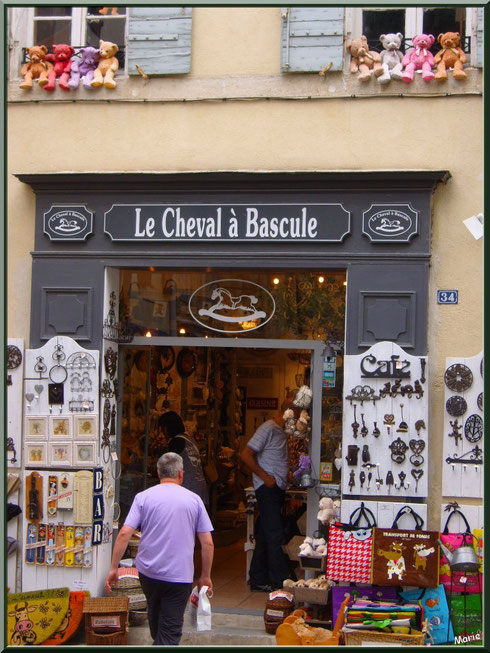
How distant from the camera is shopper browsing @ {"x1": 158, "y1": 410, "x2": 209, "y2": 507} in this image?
8.85 m

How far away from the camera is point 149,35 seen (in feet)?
26.8

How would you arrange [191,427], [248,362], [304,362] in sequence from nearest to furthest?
[304,362]
[191,427]
[248,362]

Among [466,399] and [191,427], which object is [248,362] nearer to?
[191,427]

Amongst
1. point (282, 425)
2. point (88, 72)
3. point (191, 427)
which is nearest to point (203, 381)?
point (191, 427)

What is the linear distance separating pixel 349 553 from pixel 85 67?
4714 millimetres

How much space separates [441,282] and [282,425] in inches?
80.2

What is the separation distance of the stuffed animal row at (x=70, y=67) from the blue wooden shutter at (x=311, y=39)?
1.52 m

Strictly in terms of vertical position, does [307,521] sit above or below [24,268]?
below

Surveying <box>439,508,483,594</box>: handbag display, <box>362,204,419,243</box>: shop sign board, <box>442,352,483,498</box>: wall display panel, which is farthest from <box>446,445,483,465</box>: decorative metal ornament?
<box>362,204,419,243</box>: shop sign board

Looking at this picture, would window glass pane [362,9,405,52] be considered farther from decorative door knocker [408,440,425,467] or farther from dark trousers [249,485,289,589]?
dark trousers [249,485,289,589]

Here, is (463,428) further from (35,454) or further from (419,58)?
(35,454)

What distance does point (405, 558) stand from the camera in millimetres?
7172

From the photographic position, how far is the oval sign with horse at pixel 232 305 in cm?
826

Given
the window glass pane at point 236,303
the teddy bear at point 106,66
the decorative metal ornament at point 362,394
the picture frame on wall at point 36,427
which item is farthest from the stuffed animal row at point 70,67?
the decorative metal ornament at point 362,394
